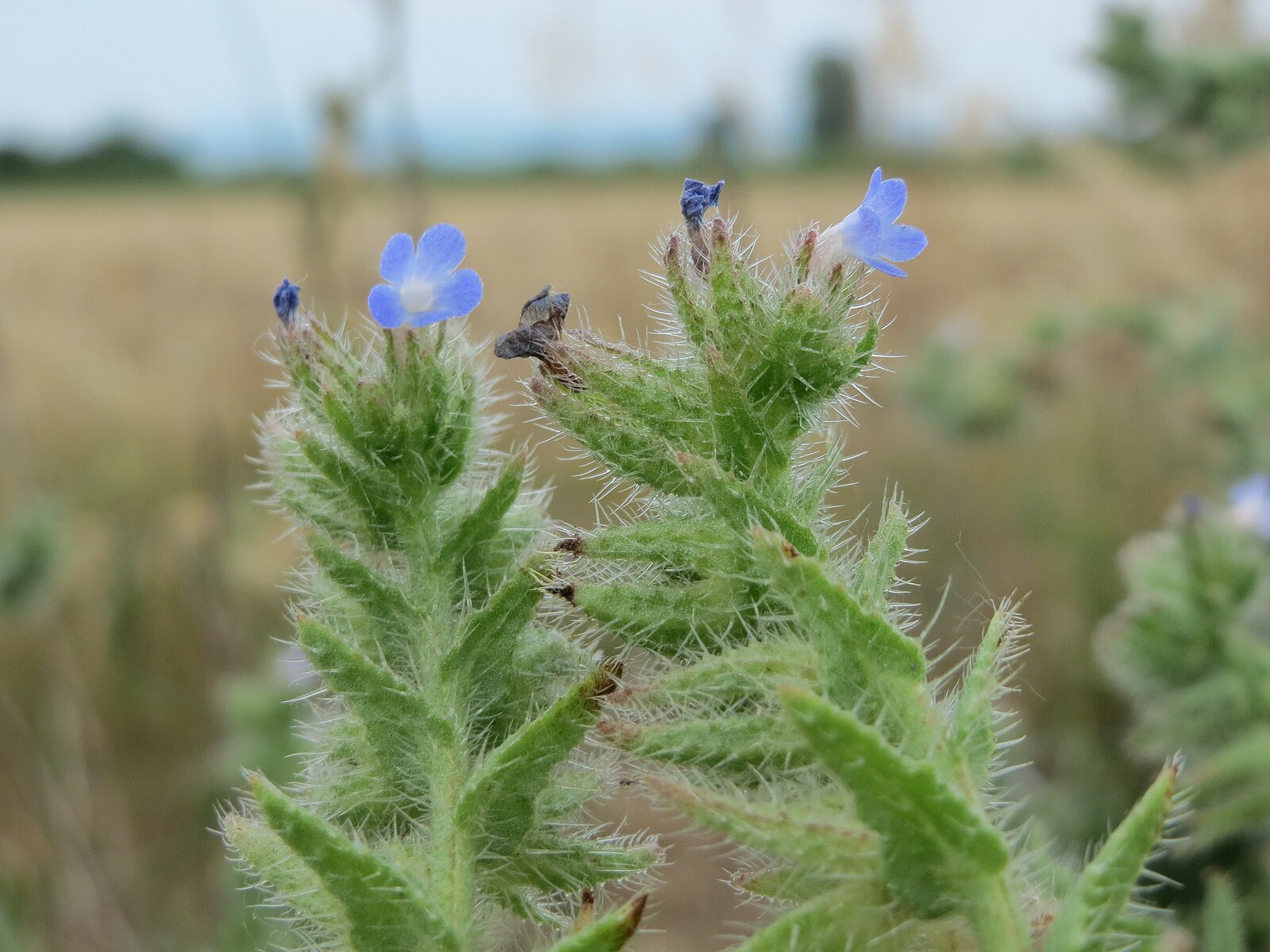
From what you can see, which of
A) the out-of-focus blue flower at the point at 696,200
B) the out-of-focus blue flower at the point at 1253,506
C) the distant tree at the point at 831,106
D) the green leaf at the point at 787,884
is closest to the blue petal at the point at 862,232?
the out-of-focus blue flower at the point at 696,200

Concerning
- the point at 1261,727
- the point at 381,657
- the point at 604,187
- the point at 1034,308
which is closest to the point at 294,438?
the point at 381,657

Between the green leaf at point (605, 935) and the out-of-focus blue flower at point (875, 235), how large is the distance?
2.10ft

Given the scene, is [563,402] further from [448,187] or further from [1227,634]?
[448,187]

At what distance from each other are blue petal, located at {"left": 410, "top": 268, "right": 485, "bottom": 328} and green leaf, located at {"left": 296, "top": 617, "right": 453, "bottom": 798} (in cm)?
30

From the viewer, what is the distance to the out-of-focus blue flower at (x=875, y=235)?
120 cm

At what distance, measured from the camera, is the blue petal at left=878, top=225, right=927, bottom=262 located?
1.20 meters

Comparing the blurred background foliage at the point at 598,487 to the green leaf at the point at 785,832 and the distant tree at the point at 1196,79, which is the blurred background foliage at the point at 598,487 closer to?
the distant tree at the point at 1196,79

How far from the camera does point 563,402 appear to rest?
1.20m

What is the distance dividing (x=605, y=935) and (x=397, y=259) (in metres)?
0.63

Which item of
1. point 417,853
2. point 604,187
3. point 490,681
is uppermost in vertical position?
point 604,187

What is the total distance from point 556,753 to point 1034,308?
15.4 ft

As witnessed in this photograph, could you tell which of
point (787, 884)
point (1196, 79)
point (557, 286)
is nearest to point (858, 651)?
point (787, 884)

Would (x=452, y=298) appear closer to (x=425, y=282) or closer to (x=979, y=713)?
(x=425, y=282)

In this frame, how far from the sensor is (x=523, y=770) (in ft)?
3.72
